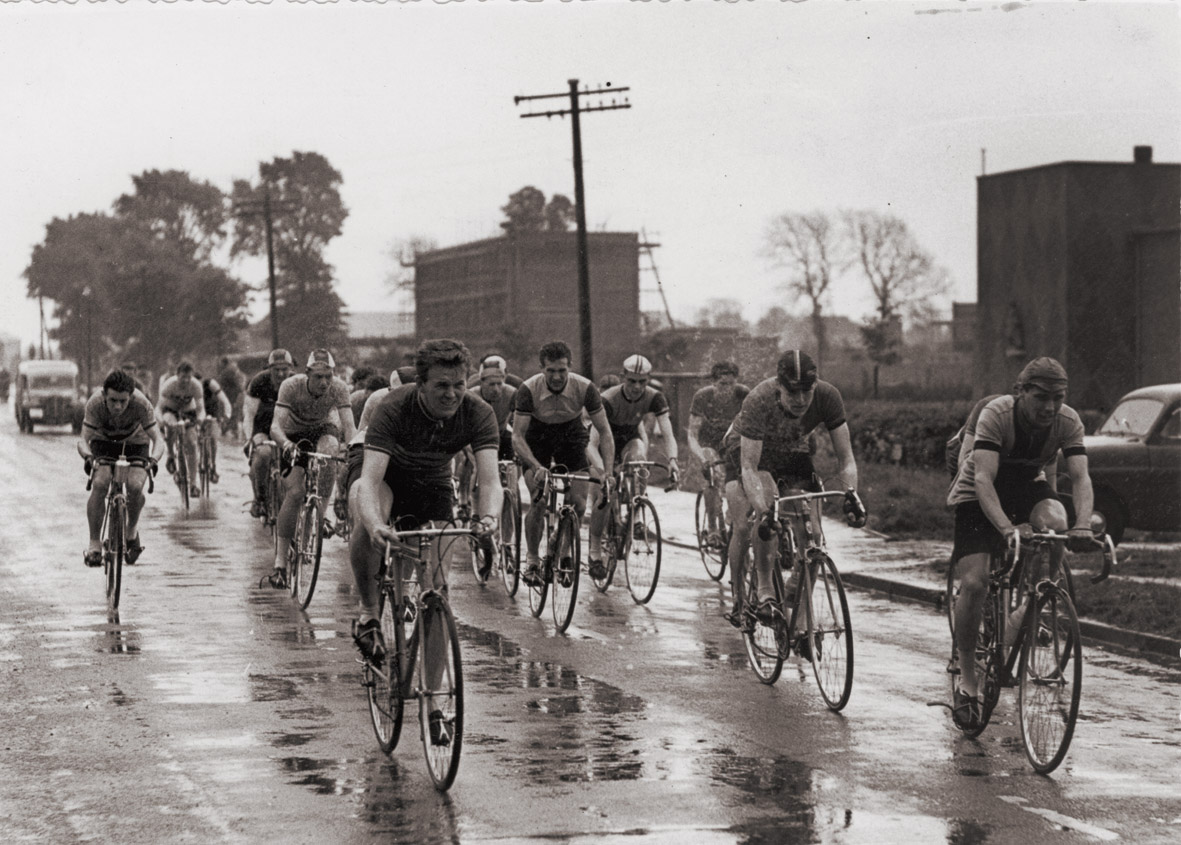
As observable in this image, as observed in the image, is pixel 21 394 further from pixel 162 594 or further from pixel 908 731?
pixel 908 731

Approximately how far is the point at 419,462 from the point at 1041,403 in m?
2.82

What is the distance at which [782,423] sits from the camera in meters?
9.35

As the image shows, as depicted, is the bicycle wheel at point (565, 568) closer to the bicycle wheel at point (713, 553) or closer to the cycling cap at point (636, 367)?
the cycling cap at point (636, 367)

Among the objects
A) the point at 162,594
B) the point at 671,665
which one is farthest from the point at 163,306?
the point at 671,665

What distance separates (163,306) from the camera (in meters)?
71.1

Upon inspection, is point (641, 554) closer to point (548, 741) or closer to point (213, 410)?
point (548, 741)

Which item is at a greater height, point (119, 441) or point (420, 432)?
point (420, 432)

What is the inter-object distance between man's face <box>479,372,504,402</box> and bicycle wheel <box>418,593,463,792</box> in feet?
22.9

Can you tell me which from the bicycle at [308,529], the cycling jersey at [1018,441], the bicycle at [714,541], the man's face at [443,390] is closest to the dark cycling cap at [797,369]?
the cycling jersey at [1018,441]

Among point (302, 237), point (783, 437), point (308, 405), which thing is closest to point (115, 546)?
point (308, 405)

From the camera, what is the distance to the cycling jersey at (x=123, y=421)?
12656 millimetres

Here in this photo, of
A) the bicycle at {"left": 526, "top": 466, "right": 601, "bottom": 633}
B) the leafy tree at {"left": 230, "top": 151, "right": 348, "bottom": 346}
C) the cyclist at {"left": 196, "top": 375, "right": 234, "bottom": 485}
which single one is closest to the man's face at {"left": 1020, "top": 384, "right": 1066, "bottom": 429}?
the bicycle at {"left": 526, "top": 466, "right": 601, "bottom": 633}

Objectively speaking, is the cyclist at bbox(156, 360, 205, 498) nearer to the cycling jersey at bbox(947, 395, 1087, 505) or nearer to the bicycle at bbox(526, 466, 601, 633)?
the bicycle at bbox(526, 466, 601, 633)

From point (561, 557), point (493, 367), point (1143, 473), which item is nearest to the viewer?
point (561, 557)
